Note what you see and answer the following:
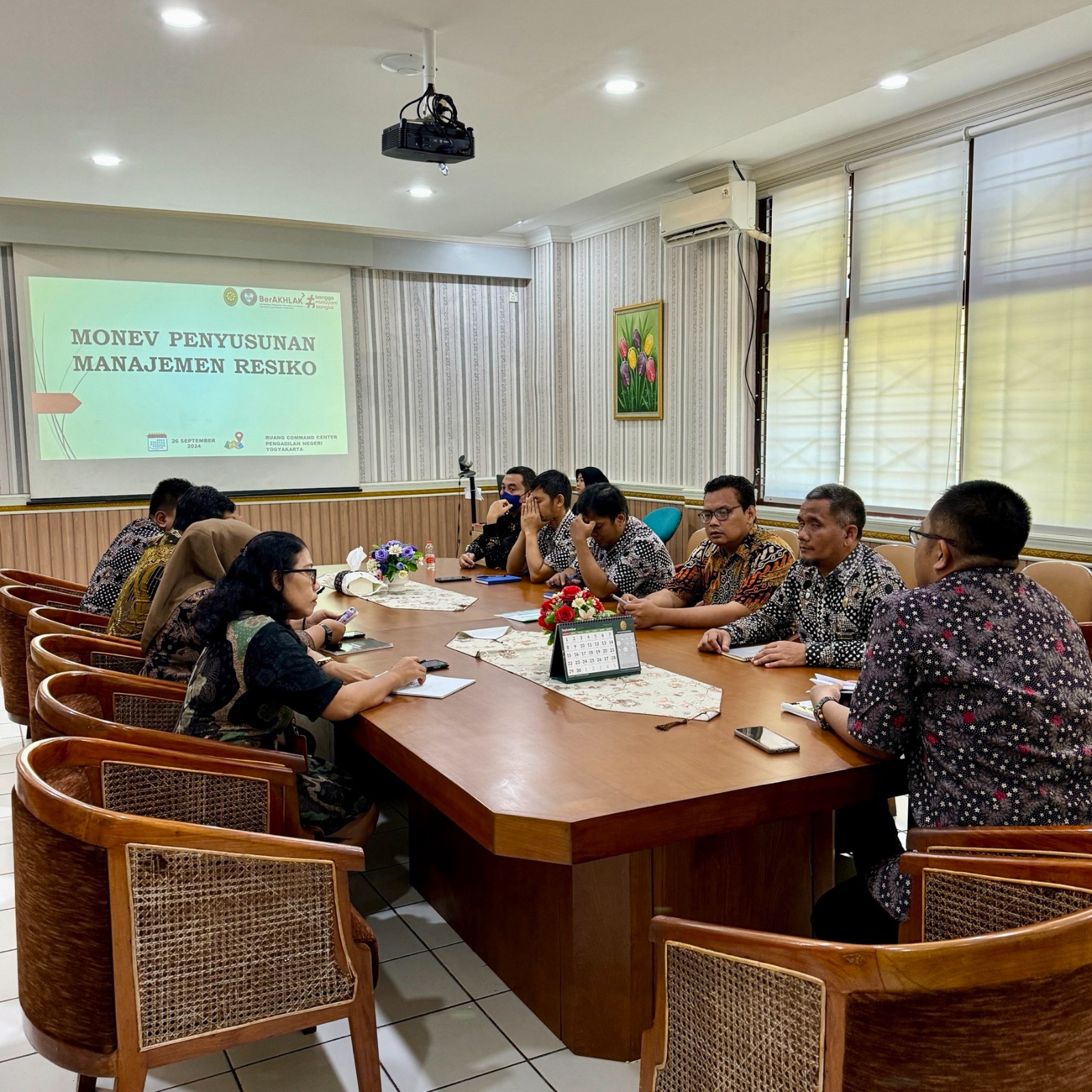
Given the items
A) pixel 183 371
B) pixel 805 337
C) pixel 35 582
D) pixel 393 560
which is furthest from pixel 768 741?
pixel 183 371

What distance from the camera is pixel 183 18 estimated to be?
3287mm

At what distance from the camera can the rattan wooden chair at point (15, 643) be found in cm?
399

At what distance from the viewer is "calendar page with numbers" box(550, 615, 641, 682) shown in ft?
9.09

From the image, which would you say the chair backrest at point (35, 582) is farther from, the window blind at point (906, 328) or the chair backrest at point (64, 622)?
the window blind at point (906, 328)

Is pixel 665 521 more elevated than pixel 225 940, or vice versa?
pixel 665 521

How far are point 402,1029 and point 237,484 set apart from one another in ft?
17.8

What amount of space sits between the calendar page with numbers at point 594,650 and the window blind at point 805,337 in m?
3.38

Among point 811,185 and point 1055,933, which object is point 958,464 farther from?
point 1055,933

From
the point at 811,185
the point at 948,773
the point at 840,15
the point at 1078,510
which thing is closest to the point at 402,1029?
the point at 948,773

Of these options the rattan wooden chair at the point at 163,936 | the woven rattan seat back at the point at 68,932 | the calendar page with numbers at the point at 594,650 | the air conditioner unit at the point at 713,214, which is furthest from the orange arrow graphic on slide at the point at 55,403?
the woven rattan seat back at the point at 68,932

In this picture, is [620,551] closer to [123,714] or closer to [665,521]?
[123,714]

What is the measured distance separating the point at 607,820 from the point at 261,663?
1015 mm

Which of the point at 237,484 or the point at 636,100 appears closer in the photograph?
the point at 636,100

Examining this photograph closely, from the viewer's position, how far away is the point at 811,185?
5.82 m
